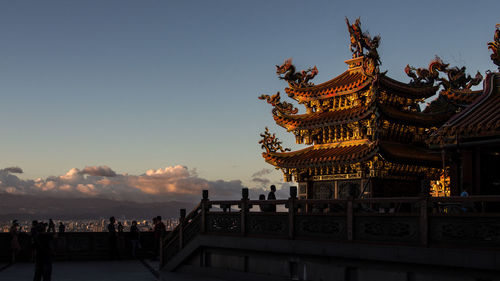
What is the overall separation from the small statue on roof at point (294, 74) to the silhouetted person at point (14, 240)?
552 inches

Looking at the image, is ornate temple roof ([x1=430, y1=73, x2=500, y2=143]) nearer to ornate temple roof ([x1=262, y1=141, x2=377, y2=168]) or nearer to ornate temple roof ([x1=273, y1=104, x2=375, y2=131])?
ornate temple roof ([x1=262, y1=141, x2=377, y2=168])

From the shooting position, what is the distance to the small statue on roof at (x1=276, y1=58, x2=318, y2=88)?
29.4 meters

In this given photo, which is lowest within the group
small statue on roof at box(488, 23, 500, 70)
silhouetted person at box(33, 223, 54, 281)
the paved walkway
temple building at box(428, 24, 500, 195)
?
the paved walkway

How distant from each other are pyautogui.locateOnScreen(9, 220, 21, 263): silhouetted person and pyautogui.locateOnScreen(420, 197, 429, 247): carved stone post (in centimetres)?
1680

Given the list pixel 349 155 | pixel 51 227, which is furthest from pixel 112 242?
pixel 349 155

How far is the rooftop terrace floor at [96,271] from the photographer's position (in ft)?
60.6

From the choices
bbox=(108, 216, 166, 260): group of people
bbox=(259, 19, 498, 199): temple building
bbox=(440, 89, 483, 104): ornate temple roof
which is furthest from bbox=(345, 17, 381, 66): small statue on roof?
bbox=(108, 216, 166, 260): group of people

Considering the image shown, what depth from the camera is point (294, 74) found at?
97.7ft

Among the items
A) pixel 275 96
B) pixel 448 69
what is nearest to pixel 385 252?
pixel 448 69

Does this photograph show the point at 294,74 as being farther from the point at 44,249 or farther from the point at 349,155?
the point at 44,249

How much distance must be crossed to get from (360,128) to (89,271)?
1272cm

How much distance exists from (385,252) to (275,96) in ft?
57.1

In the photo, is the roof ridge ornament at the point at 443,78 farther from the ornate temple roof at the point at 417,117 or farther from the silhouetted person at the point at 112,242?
the silhouetted person at the point at 112,242

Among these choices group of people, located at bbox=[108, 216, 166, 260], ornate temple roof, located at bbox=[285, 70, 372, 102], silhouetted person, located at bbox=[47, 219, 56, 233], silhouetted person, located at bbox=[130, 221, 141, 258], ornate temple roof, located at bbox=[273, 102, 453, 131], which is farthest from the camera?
ornate temple roof, located at bbox=[285, 70, 372, 102]
